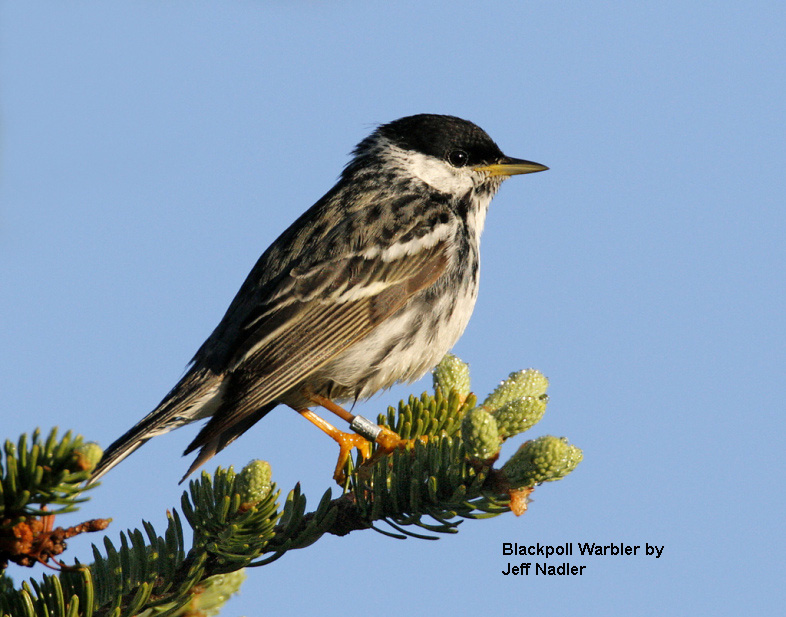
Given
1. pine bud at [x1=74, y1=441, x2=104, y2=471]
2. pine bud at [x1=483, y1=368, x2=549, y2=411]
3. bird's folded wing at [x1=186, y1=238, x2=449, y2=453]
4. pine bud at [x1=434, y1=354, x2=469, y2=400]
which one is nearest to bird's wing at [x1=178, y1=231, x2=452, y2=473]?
bird's folded wing at [x1=186, y1=238, x2=449, y2=453]

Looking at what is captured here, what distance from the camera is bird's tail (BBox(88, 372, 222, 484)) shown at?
5.15 m

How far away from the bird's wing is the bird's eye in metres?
1.08

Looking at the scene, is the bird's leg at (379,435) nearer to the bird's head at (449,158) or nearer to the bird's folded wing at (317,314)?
the bird's folded wing at (317,314)

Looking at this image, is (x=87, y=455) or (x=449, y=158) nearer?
(x=87, y=455)

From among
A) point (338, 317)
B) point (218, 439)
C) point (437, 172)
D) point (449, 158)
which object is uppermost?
point (449, 158)

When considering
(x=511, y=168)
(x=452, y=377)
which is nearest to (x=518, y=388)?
(x=452, y=377)

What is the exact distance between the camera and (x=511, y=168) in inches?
297

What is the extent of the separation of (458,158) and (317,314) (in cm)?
229

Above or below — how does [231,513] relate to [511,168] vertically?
below

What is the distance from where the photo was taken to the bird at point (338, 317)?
590 centimetres

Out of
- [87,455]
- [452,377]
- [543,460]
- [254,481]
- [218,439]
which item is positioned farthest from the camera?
[218,439]

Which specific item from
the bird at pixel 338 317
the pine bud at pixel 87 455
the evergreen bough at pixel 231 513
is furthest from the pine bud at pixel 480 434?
the bird at pixel 338 317

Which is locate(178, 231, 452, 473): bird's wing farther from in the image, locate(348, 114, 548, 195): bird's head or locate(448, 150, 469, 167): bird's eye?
locate(448, 150, 469, 167): bird's eye

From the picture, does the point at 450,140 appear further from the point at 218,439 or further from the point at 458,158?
the point at 218,439
